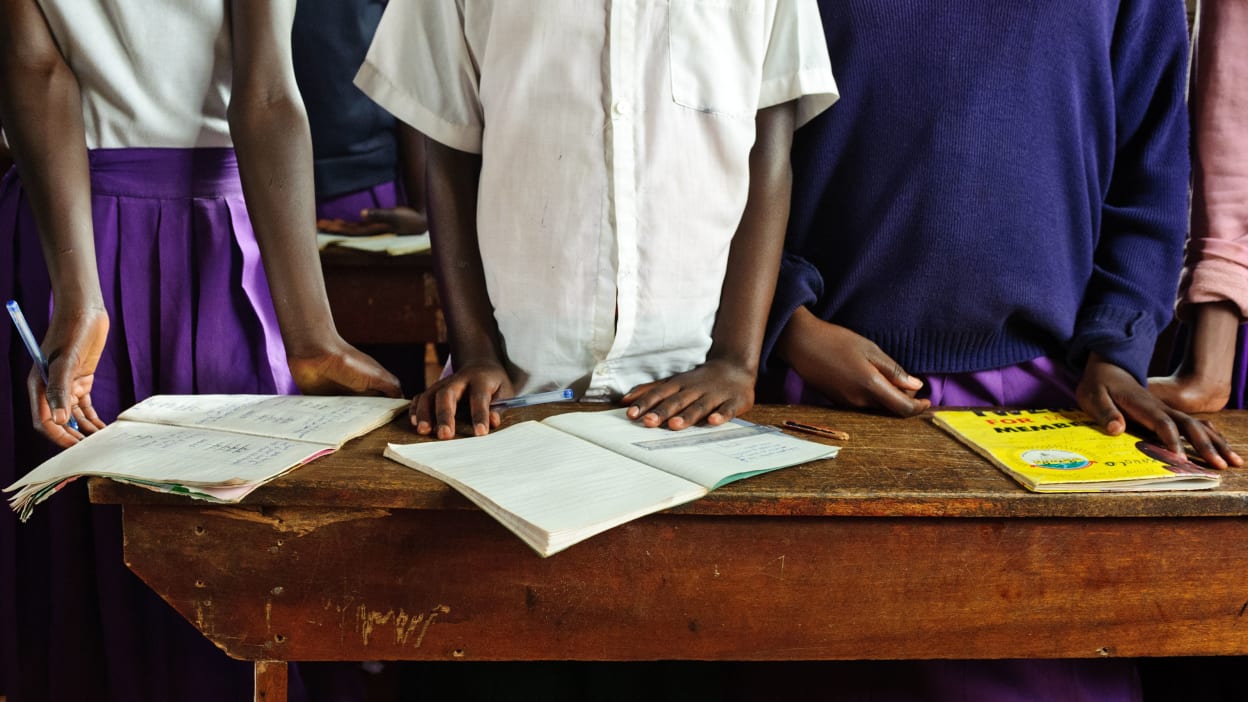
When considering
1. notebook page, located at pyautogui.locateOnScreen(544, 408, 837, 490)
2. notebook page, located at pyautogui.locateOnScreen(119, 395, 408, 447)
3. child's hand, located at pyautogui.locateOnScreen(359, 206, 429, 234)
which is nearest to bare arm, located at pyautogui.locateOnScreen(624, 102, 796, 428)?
notebook page, located at pyautogui.locateOnScreen(544, 408, 837, 490)

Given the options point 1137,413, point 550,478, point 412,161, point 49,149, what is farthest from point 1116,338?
point 412,161

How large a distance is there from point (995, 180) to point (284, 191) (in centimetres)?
98

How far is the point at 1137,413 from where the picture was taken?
118cm

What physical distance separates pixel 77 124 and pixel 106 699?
2.70 ft

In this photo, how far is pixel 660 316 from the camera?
49.8 inches

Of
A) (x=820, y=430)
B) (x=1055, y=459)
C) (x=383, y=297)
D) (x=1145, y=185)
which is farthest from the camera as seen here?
(x=383, y=297)

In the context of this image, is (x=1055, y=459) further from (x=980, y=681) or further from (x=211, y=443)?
(x=211, y=443)

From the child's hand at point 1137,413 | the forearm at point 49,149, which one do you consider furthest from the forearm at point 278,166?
the child's hand at point 1137,413

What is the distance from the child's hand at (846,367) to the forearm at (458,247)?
0.43 metres

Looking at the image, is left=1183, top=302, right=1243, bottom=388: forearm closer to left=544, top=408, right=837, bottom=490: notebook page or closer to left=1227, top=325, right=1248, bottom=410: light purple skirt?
left=1227, top=325, right=1248, bottom=410: light purple skirt

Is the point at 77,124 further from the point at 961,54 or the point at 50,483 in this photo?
the point at 961,54

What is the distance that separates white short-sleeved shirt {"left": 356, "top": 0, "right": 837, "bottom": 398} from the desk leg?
49cm

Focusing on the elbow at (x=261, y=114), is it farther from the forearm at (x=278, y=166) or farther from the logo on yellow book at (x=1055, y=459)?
the logo on yellow book at (x=1055, y=459)

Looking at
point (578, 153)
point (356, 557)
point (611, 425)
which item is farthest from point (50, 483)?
point (578, 153)
